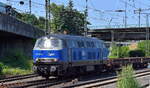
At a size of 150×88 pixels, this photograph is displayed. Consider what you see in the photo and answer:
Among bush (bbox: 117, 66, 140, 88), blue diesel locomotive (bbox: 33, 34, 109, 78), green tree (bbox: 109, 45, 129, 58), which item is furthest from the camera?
green tree (bbox: 109, 45, 129, 58)

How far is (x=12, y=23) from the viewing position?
122 feet

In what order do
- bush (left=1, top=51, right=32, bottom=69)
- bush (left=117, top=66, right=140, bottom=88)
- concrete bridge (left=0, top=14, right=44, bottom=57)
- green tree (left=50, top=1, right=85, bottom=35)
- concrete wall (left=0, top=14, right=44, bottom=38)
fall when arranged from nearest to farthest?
bush (left=117, top=66, right=140, bottom=88) → concrete wall (left=0, top=14, right=44, bottom=38) → concrete bridge (left=0, top=14, right=44, bottom=57) → bush (left=1, top=51, right=32, bottom=69) → green tree (left=50, top=1, right=85, bottom=35)

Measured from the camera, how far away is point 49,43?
84.1 ft

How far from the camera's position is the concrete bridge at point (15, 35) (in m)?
35.7

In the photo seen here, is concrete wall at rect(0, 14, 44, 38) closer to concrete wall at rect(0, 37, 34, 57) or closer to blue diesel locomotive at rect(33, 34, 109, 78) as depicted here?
concrete wall at rect(0, 37, 34, 57)

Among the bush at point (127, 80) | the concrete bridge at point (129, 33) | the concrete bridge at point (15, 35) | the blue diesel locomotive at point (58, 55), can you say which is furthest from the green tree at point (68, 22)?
the bush at point (127, 80)

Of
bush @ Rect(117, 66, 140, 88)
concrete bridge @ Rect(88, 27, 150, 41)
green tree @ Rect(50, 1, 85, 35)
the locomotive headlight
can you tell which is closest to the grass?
the locomotive headlight

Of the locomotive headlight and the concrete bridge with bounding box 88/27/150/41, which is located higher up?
the concrete bridge with bounding box 88/27/150/41

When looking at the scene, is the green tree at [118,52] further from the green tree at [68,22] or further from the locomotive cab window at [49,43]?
the locomotive cab window at [49,43]

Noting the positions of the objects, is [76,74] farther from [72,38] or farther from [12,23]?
[12,23]

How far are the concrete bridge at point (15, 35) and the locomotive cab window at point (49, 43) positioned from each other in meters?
9.16

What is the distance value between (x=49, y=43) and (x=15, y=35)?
51.7 feet

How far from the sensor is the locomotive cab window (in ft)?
83.1

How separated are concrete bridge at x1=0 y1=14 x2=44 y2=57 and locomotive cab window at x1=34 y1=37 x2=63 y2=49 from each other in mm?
9157
